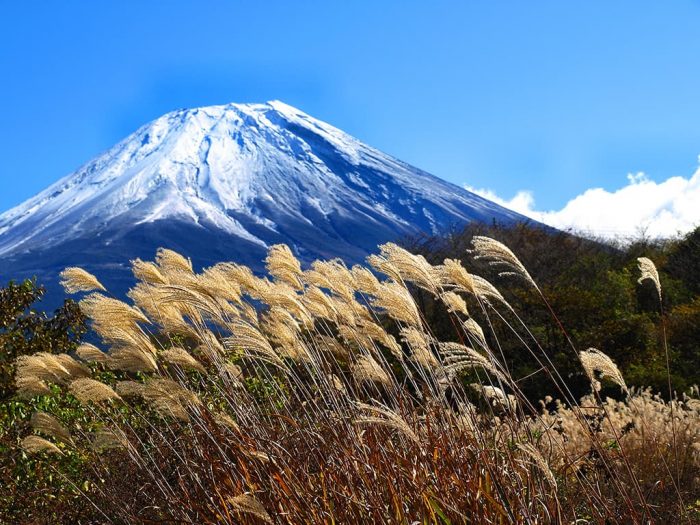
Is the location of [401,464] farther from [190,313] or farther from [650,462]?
[650,462]

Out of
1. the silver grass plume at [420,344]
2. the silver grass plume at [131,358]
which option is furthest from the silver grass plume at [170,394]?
the silver grass plume at [420,344]

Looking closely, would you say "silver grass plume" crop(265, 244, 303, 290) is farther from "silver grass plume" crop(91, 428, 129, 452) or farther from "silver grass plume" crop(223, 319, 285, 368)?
"silver grass plume" crop(91, 428, 129, 452)

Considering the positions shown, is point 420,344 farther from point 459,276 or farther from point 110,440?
point 110,440

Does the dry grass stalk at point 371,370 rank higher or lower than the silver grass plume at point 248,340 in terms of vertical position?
lower

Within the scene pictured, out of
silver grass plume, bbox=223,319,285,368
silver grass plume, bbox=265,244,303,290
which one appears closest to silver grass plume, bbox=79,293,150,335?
silver grass plume, bbox=223,319,285,368

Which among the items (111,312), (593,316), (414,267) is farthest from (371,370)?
(593,316)

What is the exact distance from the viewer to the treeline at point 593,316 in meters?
11.8

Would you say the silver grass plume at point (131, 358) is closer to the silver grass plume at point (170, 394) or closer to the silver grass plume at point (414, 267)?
the silver grass plume at point (170, 394)

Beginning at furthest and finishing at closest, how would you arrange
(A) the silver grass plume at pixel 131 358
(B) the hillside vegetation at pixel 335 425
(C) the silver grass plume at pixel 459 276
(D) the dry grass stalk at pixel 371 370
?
1. (A) the silver grass plume at pixel 131 358
2. (D) the dry grass stalk at pixel 371 370
3. (C) the silver grass plume at pixel 459 276
4. (B) the hillside vegetation at pixel 335 425

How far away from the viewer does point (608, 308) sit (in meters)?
13.9

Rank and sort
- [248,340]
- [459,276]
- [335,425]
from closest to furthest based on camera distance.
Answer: [459,276]
[248,340]
[335,425]

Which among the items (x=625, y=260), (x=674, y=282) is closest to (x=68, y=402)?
(x=674, y=282)

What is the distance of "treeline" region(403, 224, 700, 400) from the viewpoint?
1176 cm

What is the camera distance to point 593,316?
1339 cm
